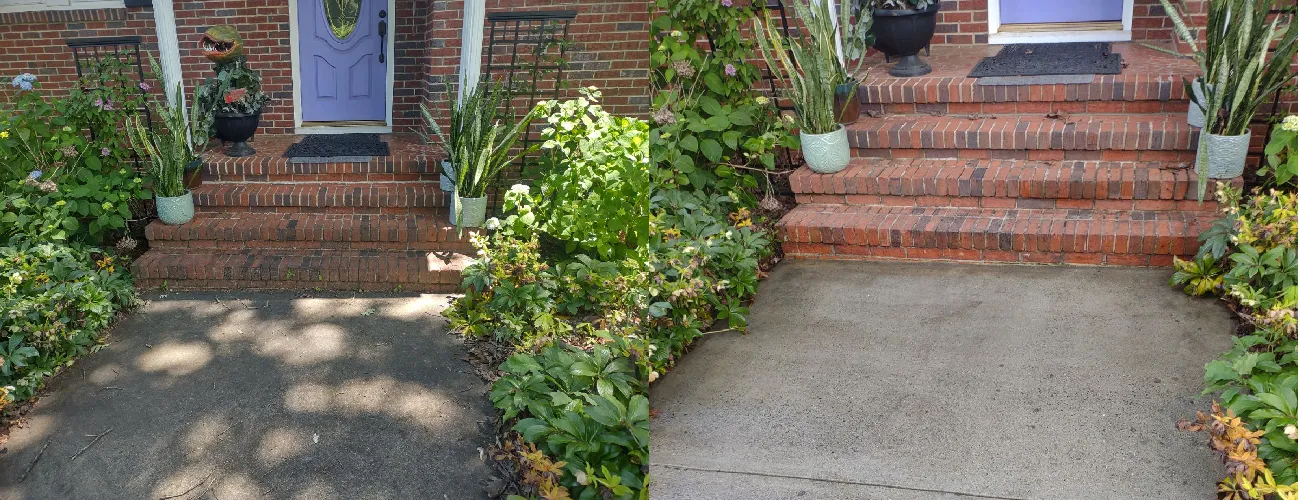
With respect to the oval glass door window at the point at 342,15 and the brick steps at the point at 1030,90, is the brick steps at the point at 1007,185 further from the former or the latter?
the oval glass door window at the point at 342,15

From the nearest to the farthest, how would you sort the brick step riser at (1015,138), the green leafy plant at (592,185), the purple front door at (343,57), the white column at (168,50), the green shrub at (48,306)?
1. the green leafy plant at (592,185)
2. the green shrub at (48,306)
3. the brick step riser at (1015,138)
4. the white column at (168,50)
5. the purple front door at (343,57)

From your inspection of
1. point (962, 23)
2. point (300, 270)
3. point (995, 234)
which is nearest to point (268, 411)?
point (300, 270)

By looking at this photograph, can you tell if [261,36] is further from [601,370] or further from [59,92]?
[601,370]

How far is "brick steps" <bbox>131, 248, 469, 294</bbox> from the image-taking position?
13.3 feet

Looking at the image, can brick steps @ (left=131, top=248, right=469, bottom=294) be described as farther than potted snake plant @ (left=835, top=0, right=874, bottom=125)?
No

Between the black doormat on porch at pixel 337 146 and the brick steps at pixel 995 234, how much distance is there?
86.4 inches

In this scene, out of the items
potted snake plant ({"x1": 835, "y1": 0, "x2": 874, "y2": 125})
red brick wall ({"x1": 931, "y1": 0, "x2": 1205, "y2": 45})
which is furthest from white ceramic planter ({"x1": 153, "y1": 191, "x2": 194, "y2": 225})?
red brick wall ({"x1": 931, "y1": 0, "x2": 1205, "y2": 45})

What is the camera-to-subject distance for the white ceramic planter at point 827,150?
4195 mm

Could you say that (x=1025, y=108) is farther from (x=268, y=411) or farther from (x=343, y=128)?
(x=343, y=128)

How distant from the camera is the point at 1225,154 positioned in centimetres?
361

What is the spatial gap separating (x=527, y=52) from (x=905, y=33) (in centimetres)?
205

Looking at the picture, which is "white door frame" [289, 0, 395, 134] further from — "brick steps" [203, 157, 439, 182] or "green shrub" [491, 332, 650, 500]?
"green shrub" [491, 332, 650, 500]

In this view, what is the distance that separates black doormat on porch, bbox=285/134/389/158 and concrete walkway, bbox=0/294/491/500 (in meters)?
1.05

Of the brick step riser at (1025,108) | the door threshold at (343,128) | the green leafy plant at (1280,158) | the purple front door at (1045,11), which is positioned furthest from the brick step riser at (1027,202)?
the door threshold at (343,128)
